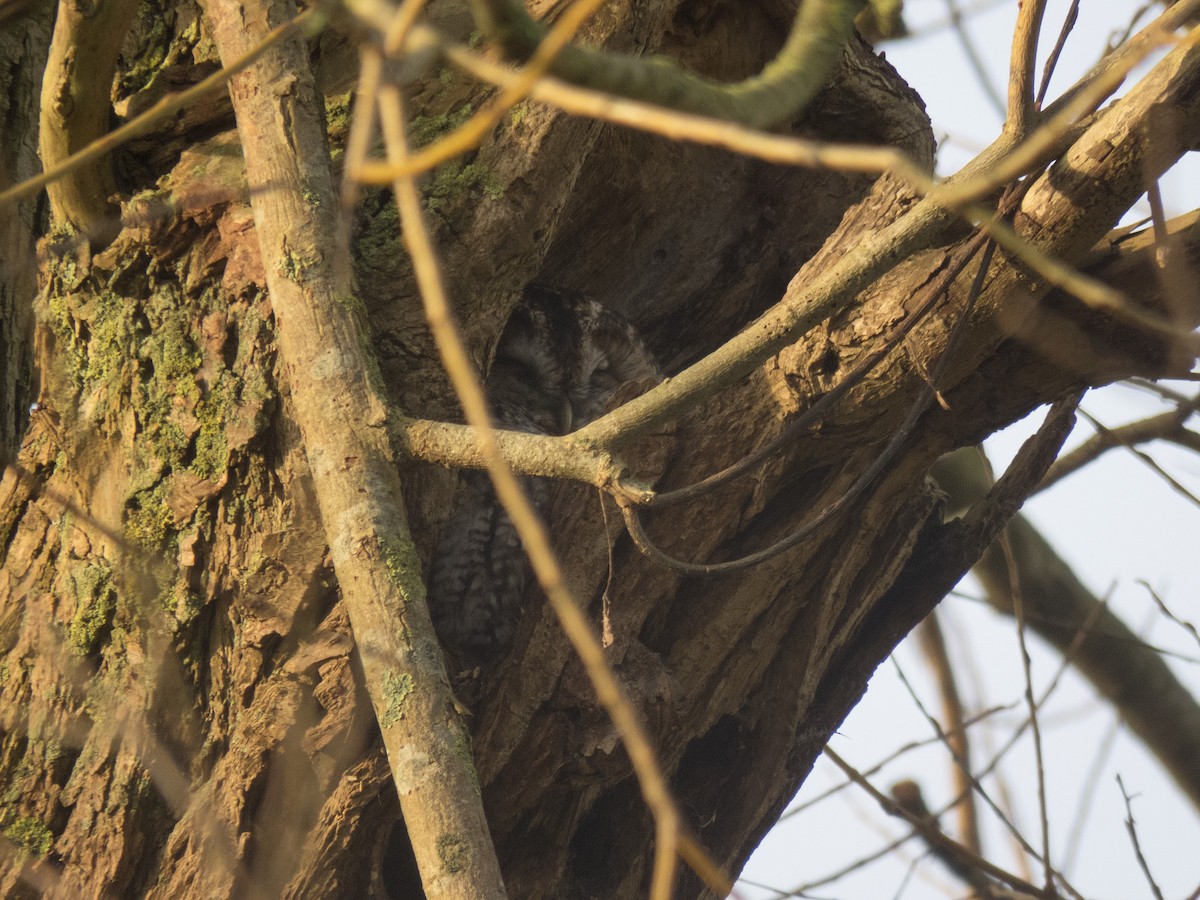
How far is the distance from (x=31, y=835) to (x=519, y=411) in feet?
6.23

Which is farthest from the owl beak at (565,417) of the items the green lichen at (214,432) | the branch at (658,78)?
the branch at (658,78)

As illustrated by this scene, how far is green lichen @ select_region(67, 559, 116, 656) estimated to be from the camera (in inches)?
80.6

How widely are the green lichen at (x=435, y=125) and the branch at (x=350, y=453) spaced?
30 cm

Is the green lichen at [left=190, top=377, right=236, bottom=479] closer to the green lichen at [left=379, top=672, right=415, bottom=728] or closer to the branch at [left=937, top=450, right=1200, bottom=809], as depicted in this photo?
the green lichen at [left=379, top=672, right=415, bottom=728]

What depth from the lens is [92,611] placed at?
80.8 inches

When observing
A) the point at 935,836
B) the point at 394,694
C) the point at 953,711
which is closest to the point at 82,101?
the point at 394,694

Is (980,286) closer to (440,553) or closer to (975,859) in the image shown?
(975,859)

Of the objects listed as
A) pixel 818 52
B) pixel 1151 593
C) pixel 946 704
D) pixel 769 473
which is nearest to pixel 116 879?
pixel 769 473

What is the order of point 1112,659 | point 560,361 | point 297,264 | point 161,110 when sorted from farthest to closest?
point 560,361 → point 1112,659 → point 297,264 → point 161,110

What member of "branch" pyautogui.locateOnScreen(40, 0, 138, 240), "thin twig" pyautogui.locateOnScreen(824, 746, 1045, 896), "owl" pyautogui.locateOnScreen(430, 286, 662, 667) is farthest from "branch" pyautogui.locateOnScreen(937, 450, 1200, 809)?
"branch" pyautogui.locateOnScreen(40, 0, 138, 240)

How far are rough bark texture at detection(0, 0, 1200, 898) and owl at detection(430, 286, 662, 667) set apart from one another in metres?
0.46

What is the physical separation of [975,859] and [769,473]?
1055 mm

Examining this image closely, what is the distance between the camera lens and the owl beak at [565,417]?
366cm

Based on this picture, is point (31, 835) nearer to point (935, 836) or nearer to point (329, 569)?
point (329, 569)
